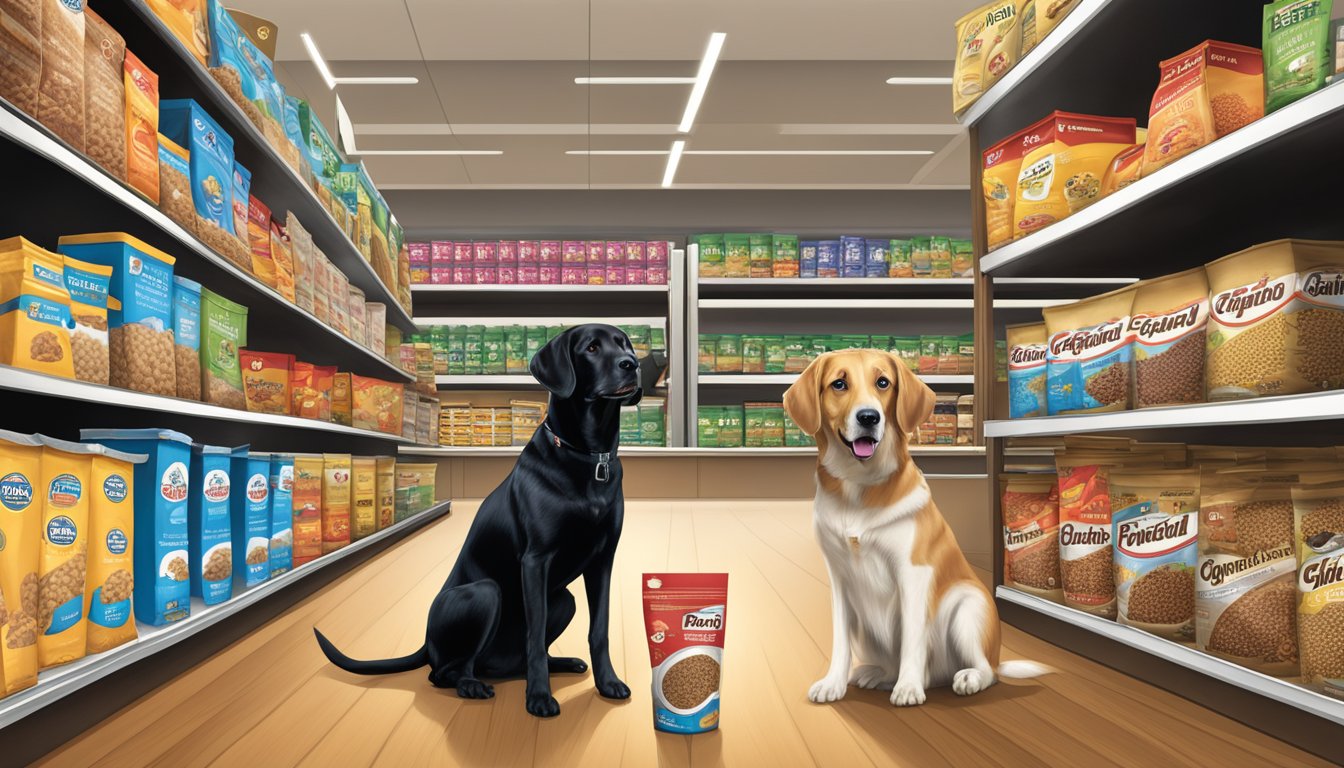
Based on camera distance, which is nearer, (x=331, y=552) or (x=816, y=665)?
(x=816, y=665)

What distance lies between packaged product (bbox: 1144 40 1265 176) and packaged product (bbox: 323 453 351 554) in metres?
2.71

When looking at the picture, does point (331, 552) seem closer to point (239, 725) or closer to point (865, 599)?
point (239, 725)

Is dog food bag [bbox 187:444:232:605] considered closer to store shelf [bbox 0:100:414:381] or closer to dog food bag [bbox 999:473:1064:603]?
store shelf [bbox 0:100:414:381]

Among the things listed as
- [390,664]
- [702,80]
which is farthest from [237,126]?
[702,80]

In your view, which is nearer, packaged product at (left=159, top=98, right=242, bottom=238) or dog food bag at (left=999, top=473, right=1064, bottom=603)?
packaged product at (left=159, top=98, right=242, bottom=238)

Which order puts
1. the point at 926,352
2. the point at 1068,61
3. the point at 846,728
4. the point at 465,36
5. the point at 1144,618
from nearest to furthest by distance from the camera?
1. the point at 846,728
2. the point at 1144,618
3. the point at 1068,61
4. the point at 465,36
5. the point at 926,352

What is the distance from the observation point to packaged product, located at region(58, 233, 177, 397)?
1601 millimetres

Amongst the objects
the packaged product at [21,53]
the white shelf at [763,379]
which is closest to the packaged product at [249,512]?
the packaged product at [21,53]

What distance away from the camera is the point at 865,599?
1539 mm

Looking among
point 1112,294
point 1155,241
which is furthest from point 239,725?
point 1155,241

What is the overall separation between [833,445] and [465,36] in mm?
4378

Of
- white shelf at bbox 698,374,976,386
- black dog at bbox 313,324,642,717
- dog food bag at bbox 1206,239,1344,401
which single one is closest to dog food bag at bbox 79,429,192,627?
black dog at bbox 313,324,642,717

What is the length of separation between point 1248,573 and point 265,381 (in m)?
2.52

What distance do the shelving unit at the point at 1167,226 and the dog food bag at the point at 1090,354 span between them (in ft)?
0.19
